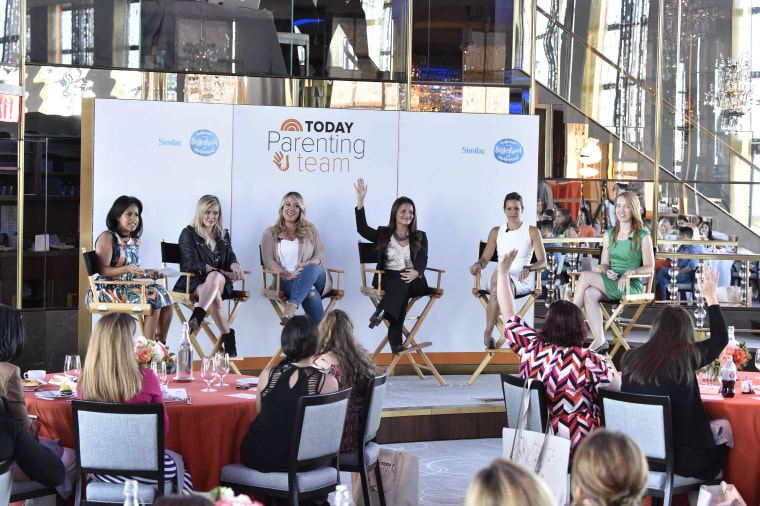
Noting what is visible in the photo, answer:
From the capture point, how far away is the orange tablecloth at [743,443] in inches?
177

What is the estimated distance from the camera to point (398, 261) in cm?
767

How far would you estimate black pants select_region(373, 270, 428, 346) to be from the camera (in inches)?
296

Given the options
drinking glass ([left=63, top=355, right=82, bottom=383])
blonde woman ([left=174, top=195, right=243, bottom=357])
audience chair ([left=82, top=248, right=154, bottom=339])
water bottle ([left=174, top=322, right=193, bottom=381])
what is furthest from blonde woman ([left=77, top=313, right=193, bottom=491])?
blonde woman ([left=174, top=195, right=243, bottom=357])

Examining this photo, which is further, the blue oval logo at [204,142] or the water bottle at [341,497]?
the blue oval logo at [204,142]

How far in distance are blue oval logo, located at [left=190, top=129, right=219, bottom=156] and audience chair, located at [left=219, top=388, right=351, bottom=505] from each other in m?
4.10

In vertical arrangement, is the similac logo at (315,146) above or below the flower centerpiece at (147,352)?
above

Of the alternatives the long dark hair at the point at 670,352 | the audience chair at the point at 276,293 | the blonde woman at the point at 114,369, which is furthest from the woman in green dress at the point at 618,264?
the blonde woman at the point at 114,369

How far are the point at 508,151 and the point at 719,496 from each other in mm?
4578

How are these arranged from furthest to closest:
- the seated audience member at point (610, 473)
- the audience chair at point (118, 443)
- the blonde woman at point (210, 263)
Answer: the blonde woman at point (210, 263) → the audience chair at point (118, 443) → the seated audience member at point (610, 473)

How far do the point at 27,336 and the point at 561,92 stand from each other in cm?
615

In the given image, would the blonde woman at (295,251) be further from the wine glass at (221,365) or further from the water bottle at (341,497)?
the water bottle at (341,497)

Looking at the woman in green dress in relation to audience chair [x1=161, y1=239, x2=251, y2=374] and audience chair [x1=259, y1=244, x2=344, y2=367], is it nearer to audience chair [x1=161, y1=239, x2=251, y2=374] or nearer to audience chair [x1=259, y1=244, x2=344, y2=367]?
audience chair [x1=259, y1=244, x2=344, y2=367]


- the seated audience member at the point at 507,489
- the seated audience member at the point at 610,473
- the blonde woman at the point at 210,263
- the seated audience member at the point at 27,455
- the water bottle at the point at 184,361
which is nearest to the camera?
the seated audience member at the point at 507,489

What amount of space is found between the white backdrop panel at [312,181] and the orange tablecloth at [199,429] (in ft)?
12.0
